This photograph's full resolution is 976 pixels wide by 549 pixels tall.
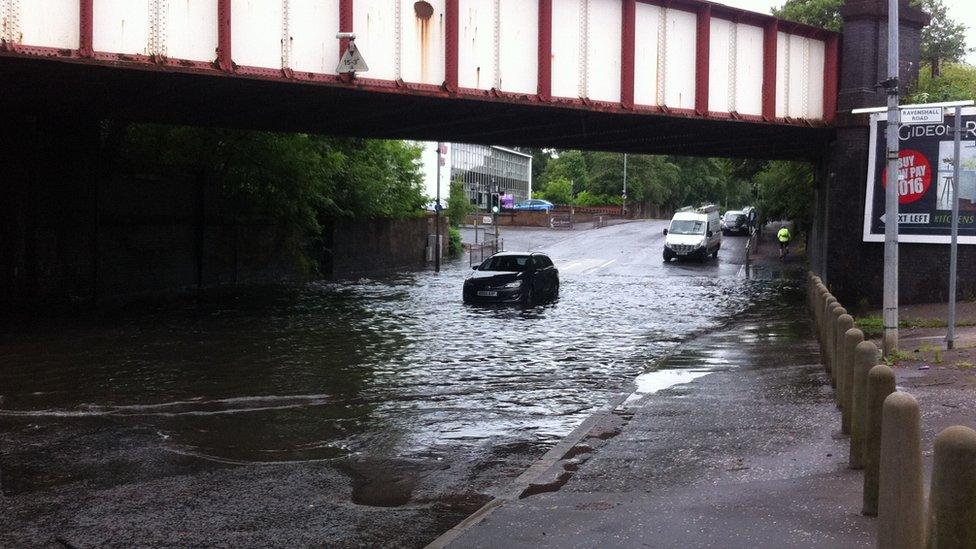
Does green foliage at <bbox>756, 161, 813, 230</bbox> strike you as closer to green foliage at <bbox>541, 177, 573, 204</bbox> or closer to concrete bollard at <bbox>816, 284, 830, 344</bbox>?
concrete bollard at <bbox>816, 284, 830, 344</bbox>

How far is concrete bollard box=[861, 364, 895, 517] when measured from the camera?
6.59 meters

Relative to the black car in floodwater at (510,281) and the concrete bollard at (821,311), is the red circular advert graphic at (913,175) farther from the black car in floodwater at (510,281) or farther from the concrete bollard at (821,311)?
the black car in floodwater at (510,281)

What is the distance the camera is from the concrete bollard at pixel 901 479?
513cm

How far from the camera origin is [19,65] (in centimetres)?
1595

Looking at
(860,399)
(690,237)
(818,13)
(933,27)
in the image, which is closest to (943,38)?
(933,27)

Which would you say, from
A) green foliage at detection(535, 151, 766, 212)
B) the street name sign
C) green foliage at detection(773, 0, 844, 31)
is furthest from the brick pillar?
green foliage at detection(535, 151, 766, 212)

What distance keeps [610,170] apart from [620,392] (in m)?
93.0

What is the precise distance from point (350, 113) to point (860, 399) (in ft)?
54.4

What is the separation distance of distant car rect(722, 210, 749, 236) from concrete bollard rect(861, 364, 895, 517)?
6343 cm

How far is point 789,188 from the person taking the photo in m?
43.2

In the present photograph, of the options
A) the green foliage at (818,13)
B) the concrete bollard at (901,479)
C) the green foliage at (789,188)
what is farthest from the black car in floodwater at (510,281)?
the concrete bollard at (901,479)

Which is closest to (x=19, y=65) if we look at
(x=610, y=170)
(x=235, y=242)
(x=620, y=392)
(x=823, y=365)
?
(x=620, y=392)

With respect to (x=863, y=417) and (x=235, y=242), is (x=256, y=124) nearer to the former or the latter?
(x=235, y=242)

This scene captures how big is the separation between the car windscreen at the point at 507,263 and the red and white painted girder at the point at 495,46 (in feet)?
23.0
